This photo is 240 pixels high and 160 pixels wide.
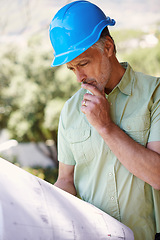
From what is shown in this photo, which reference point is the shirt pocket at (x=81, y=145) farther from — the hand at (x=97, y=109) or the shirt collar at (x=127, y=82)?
the shirt collar at (x=127, y=82)

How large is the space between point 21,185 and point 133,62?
7.98 m

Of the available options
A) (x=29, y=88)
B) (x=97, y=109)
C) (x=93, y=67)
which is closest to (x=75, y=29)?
(x=93, y=67)

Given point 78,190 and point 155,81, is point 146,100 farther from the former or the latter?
point 78,190

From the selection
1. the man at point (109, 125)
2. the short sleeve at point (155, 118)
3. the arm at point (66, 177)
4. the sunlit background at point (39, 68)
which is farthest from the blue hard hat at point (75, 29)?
the sunlit background at point (39, 68)

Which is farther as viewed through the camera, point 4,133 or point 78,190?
point 4,133

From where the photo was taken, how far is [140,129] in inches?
51.4

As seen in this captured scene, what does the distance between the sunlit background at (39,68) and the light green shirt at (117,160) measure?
681 cm

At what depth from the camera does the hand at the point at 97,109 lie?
1.27 metres

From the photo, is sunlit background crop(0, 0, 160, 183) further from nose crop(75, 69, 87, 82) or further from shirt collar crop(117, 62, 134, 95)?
nose crop(75, 69, 87, 82)

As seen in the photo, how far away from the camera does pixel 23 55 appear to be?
916cm

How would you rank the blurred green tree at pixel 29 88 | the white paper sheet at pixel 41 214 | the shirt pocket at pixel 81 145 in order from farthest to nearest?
the blurred green tree at pixel 29 88
the shirt pocket at pixel 81 145
the white paper sheet at pixel 41 214

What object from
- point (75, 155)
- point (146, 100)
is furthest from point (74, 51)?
point (75, 155)

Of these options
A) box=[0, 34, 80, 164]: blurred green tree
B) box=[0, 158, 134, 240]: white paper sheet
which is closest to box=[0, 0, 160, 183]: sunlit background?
box=[0, 34, 80, 164]: blurred green tree

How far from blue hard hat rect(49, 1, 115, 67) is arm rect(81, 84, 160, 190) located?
178 millimetres
